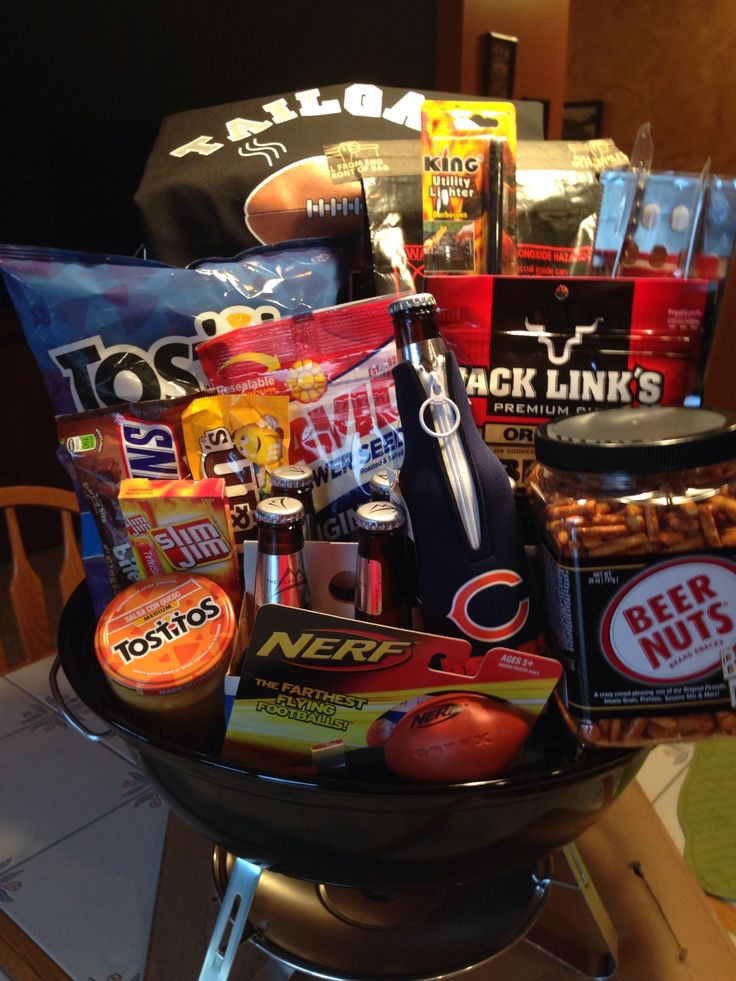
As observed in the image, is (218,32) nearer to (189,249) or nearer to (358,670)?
(189,249)

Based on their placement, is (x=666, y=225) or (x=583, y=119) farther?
(x=583, y=119)

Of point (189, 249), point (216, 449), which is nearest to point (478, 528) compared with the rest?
point (216, 449)

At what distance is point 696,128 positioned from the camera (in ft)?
11.0

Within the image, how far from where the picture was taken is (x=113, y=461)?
2.19ft

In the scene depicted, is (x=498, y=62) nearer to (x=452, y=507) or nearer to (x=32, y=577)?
(x=32, y=577)

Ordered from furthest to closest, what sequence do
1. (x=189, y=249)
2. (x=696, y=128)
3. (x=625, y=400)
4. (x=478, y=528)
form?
(x=696, y=128) → (x=189, y=249) → (x=625, y=400) → (x=478, y=528)

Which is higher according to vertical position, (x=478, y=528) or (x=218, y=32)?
(x=218, y=32)

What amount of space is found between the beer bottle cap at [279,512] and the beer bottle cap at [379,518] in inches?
1.7

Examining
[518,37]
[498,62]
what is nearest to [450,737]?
[498,62]

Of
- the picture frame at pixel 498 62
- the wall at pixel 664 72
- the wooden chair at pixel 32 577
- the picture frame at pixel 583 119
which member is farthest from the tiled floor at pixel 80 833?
the wall at pixel 664 72

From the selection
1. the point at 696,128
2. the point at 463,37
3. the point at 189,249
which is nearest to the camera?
the point at 189,249

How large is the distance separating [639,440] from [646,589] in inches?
3.6

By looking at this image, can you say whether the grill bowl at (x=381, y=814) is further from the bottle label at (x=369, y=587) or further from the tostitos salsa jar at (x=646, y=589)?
the bottle label at (x=369, y=587)

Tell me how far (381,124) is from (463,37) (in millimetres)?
1118
